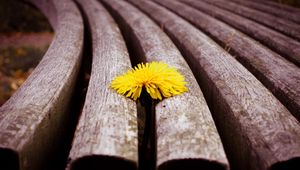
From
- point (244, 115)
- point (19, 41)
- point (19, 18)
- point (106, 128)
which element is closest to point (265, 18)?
point (244, 115)

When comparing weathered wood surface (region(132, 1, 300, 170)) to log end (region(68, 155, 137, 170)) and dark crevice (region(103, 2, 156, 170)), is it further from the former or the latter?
log end (region(68, 155, 137, 170))

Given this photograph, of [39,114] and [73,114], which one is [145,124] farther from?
[73,114]

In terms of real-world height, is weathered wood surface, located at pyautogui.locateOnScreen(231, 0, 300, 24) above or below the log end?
above

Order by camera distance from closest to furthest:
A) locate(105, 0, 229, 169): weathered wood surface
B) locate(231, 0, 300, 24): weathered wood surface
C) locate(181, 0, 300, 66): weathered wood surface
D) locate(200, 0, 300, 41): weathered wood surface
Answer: locate(105, 0, 229, 169): weathered wood surface
locate(181, 0, 300, 66): weathered wood surface
locate(200, 0, 300, 41): weathered wood surface
locate(231, 0, 300, 24): weathered wood surface

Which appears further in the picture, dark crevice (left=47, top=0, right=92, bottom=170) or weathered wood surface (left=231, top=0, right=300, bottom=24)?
weathered wood surface (left=231, top=0, right=300, bottom=24)

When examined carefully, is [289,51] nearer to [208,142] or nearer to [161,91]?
[161,91]

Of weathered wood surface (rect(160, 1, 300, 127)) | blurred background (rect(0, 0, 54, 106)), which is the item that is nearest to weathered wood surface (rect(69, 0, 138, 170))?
weathered wood surface (rect(160, 1, 300, 127))
